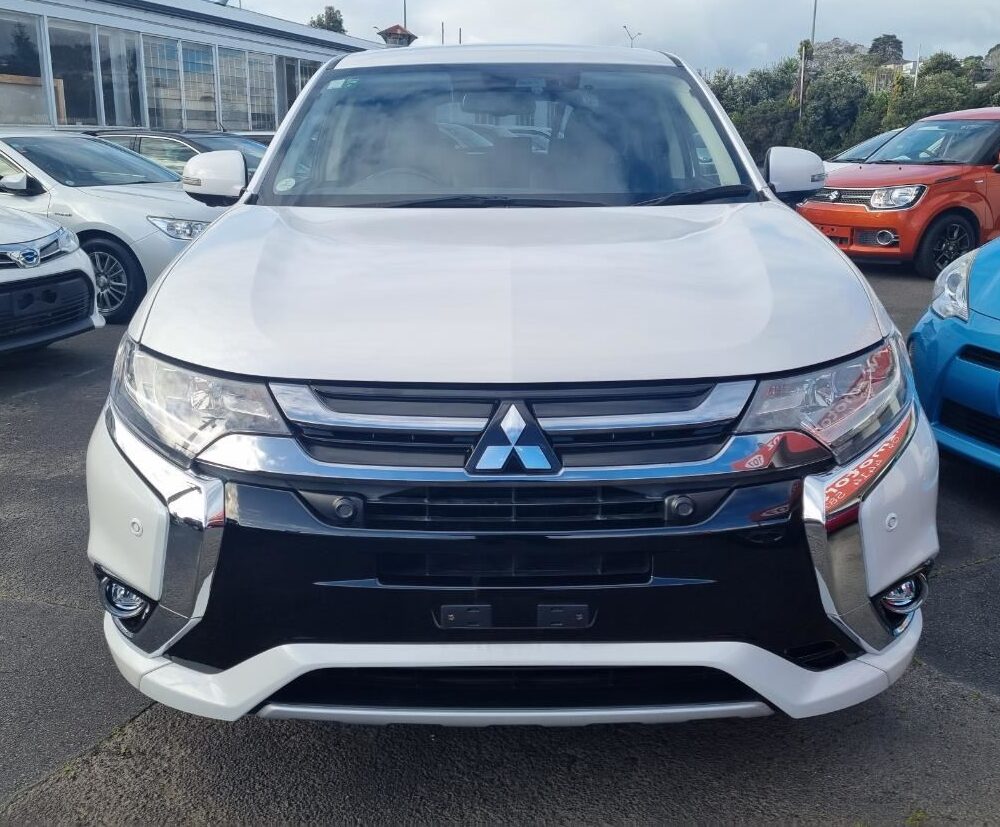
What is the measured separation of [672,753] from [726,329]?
105 cm

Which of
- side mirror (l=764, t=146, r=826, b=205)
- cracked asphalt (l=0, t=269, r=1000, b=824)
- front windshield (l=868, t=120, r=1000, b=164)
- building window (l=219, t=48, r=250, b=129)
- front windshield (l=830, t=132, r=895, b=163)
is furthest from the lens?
building window (l=219, t=48, r=250, b=129)

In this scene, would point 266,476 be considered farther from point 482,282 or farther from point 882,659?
point 882,659

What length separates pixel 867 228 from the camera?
31.6ft

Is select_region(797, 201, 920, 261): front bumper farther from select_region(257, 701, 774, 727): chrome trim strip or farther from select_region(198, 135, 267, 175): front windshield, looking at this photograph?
select_region(257, 701, 774, 727): chrome trim strip

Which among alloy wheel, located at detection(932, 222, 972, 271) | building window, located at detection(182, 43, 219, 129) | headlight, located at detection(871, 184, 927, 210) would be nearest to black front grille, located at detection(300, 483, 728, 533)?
headlight, located at detection(871, 184, 927, 210)

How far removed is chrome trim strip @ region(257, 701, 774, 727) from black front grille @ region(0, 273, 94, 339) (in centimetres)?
476

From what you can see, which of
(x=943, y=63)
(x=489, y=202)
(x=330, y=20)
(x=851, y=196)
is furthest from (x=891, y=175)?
(x=330, y=20)

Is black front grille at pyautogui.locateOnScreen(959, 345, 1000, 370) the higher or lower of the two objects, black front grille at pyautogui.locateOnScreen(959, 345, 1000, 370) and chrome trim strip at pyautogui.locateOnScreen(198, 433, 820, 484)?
the lower

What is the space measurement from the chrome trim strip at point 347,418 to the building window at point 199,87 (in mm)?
19986

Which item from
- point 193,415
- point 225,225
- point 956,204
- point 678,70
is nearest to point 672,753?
point 193,415

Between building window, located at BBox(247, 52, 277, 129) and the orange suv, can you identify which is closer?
the orange suv

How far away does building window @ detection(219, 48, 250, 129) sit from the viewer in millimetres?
21672

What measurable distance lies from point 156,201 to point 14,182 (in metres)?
1.01

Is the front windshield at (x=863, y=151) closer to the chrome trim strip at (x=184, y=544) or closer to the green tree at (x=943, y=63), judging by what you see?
the chrome trim strip at (x=184, y=544)
